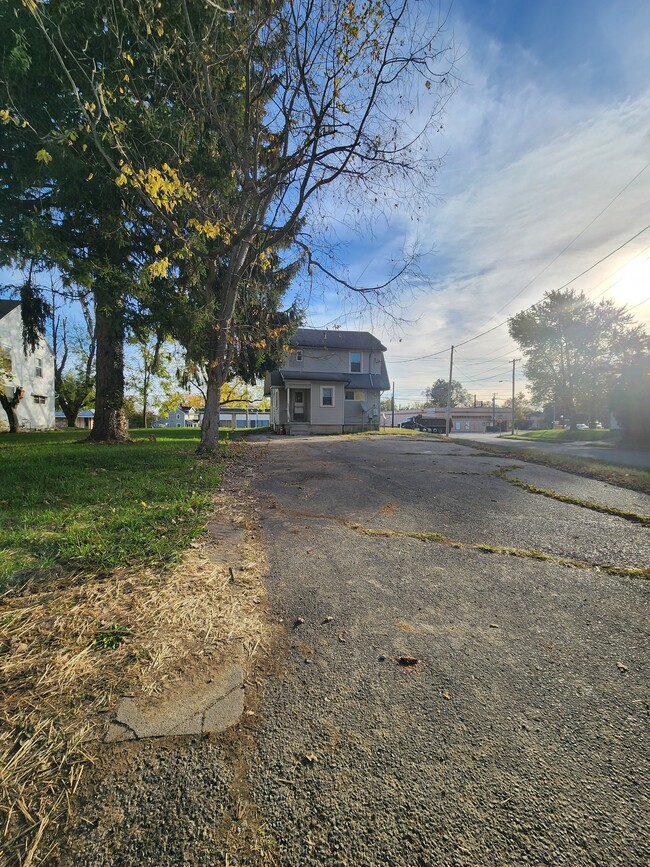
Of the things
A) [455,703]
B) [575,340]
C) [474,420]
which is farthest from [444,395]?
[455,703]

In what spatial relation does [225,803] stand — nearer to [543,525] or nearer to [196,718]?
[196,718]

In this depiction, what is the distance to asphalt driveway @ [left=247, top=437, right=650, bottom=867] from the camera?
108 cm

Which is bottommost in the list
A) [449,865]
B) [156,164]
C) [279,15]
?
[449,865]

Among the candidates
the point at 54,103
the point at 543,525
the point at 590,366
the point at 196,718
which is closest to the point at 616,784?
the point at 196,718

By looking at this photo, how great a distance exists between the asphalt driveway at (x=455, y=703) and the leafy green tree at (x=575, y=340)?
35309 mm

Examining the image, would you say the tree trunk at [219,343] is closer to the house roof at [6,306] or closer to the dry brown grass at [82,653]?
the dry brown grass at [82,653]

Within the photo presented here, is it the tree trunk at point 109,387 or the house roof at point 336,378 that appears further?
the house roof at point 336,378

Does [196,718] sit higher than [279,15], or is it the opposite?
[279,15]

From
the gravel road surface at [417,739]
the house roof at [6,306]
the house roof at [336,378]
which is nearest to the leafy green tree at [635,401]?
the house roof at [336,378]

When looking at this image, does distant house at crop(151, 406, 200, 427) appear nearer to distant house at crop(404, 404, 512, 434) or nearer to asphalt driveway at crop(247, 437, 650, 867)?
distant house at crop(404, 404, 512, 434)

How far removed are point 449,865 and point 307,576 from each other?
1.81 metres

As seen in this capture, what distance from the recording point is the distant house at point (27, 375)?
25.1 meters

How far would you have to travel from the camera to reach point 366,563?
9.71ft

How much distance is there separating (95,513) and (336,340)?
72.3ft
